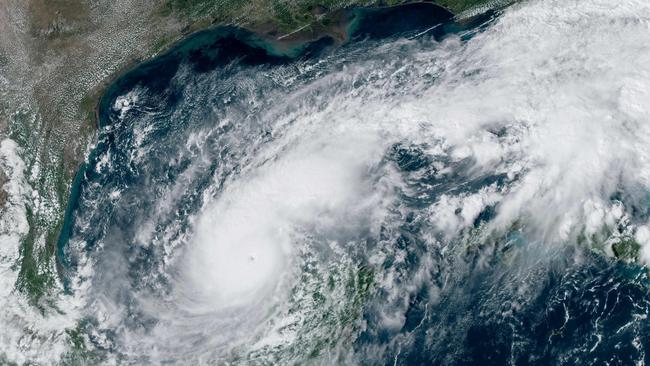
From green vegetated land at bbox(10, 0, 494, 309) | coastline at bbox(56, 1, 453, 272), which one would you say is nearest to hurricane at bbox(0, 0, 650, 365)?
coastline at bbox(56, 1, 453, 272)

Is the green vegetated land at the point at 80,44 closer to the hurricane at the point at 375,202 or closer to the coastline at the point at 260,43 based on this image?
the coastline at the point at 260,43

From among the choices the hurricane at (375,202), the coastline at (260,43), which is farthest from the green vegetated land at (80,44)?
the hurricane at (375,202)

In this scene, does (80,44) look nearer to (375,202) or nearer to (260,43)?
(260,43)

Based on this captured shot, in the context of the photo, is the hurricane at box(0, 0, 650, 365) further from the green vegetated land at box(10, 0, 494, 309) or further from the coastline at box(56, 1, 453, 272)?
the green vegetated land at box(10, 0, 494, 309)

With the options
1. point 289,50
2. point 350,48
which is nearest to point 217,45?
point 289,50

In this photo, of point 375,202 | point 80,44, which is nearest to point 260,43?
point 80,44

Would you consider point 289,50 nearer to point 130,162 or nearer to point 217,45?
point 217,45

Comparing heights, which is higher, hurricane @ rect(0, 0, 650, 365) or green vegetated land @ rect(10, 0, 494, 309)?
green vegetated land @ rect(10, 0, 494, 309)
